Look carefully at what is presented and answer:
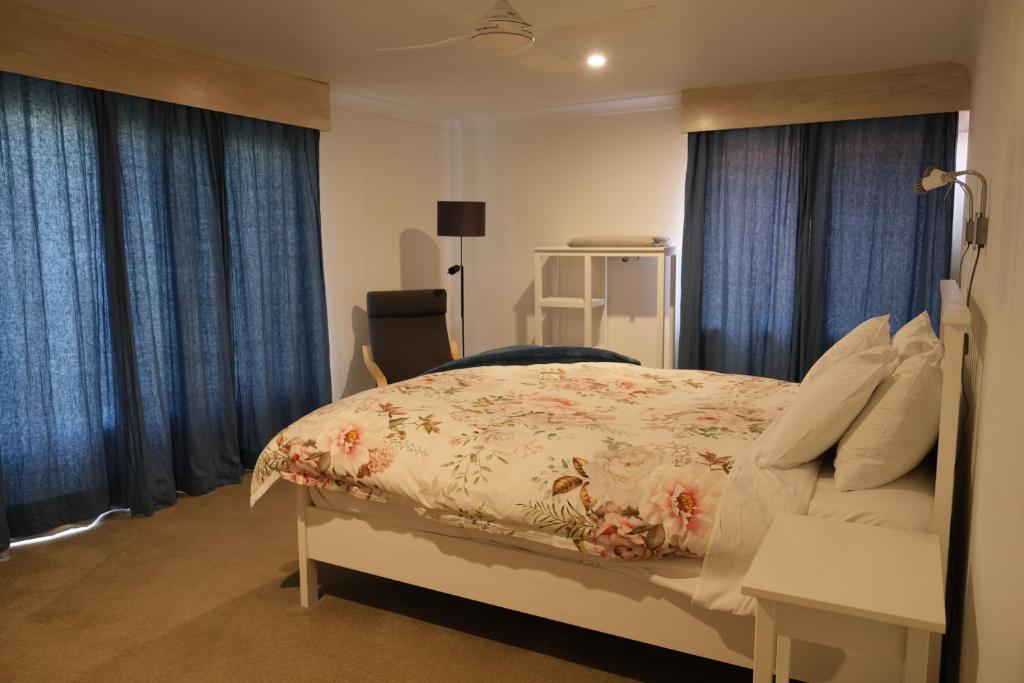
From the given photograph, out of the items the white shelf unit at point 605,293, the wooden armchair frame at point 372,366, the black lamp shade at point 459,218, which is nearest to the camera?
the wooden armchair frame at point 372,366

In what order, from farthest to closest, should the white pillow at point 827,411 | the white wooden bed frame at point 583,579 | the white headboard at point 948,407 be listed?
1. the white pillow at point 827,411
2. the white wooden bed frame at point 583,579
3. the white headboard at point 948,407

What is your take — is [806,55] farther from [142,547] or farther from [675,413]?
[142,547]

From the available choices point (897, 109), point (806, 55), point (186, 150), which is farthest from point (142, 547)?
point (897, 109)

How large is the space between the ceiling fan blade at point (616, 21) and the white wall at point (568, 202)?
2.78 m

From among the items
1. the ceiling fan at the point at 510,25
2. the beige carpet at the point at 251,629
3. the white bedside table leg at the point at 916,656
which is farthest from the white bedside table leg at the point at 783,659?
the ceiling fan at the point at 510,25

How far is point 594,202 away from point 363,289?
190 cm

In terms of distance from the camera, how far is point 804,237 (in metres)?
4.95

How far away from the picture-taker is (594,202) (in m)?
5.89

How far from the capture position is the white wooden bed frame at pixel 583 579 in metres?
1.73

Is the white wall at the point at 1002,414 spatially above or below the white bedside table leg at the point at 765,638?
above

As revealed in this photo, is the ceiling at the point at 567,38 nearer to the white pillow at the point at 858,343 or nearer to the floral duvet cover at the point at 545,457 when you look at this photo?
the white pillow at the point at 858,343

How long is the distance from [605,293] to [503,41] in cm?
338

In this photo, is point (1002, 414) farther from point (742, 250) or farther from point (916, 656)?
point (742, 250)

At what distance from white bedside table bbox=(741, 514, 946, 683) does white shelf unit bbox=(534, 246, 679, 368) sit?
3.71 m
